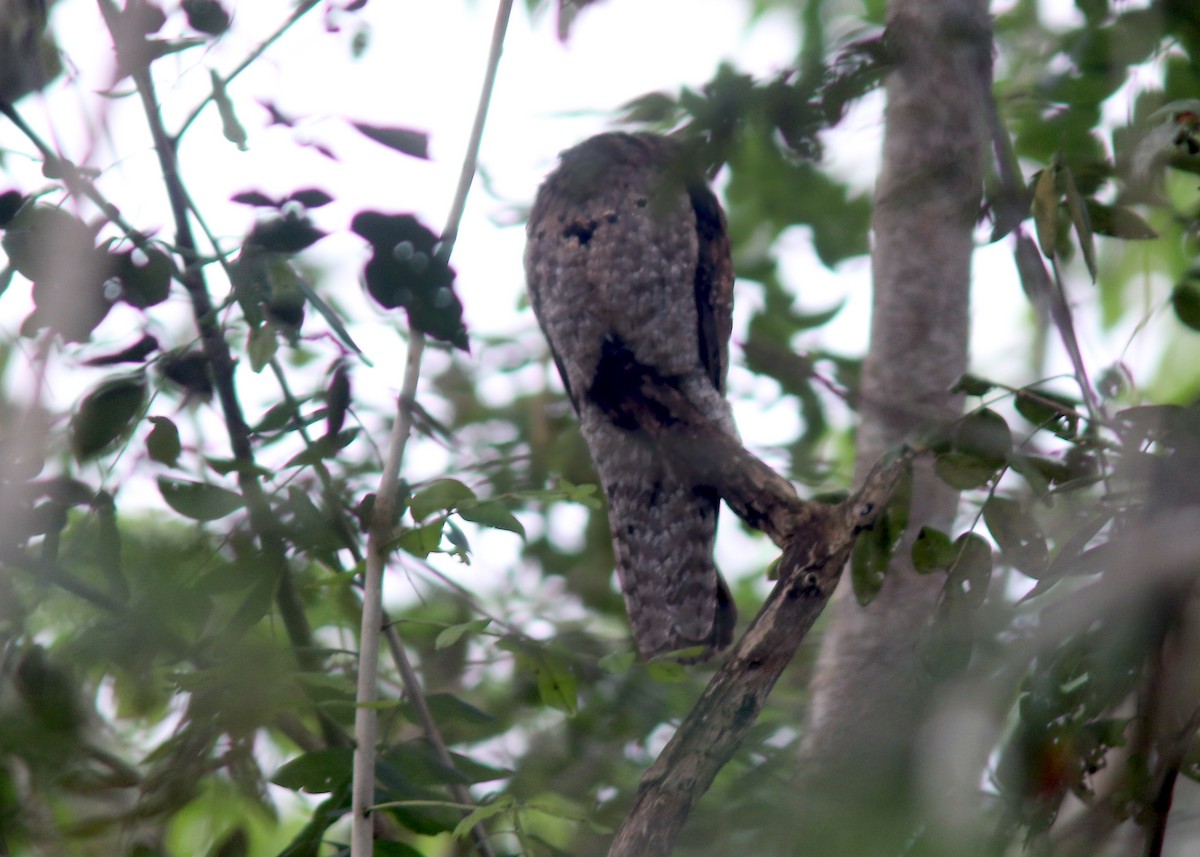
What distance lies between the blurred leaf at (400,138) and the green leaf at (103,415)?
0.36 m

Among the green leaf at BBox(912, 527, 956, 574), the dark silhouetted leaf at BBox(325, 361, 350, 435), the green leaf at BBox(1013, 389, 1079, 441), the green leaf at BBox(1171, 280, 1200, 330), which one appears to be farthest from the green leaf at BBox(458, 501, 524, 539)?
the green leaf at BBox(1171, 280, 1200, 330)

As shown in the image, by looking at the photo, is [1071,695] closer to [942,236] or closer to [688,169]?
[688,169]

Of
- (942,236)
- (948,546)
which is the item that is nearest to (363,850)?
(948,546)

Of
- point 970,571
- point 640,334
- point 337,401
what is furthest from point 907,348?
point 337,401

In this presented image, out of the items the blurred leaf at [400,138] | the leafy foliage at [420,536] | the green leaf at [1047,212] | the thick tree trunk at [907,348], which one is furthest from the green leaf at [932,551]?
the blurred leaf at [400,138]

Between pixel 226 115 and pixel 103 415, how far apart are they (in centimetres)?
33

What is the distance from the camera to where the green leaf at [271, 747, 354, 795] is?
3.91ft

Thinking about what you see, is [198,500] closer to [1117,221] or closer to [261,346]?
[261,346]

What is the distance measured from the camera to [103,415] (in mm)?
1112

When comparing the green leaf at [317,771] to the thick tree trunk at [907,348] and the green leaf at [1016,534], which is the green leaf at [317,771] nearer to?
the thick tree trunk at [907,348]

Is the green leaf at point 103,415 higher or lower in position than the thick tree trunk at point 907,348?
lower

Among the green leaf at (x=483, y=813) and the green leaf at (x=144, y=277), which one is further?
the green leaf at (x=144, y=277)

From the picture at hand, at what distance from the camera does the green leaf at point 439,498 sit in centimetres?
105

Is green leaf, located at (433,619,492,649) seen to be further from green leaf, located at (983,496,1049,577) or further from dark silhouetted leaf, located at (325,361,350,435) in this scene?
green leaf, located at (983,496,1049,577)
